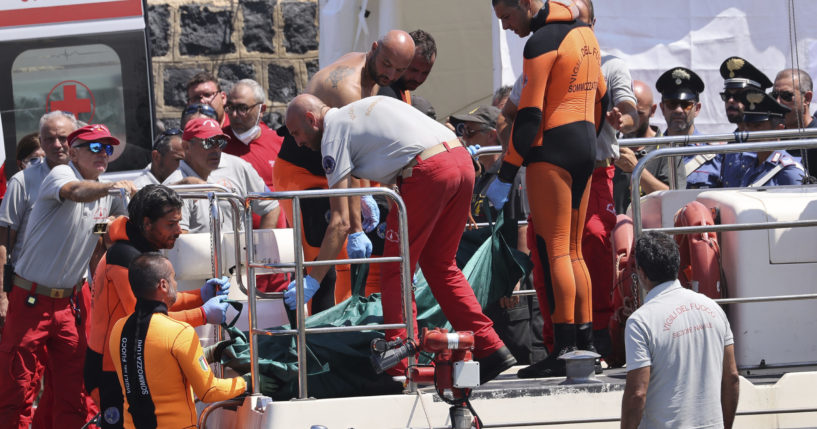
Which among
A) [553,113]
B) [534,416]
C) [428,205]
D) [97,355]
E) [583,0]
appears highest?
[583,0]

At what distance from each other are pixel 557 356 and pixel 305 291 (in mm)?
1285

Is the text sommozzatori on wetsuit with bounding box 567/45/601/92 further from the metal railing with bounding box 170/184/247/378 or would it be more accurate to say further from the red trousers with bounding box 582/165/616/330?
the metal railing with bounding box 170/184/247/378

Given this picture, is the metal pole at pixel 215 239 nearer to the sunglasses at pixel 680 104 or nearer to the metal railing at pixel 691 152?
the metal railing at pixel 691 152

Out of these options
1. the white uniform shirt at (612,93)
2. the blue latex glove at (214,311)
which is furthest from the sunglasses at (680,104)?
the blue latex glove at (214,311)

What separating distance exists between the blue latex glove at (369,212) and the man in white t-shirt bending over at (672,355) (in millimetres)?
1808

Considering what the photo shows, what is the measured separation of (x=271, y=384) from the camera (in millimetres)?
6043

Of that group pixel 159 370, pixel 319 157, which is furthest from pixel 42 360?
pixel 159 370

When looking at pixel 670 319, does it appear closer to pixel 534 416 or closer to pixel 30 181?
pixel 534 416

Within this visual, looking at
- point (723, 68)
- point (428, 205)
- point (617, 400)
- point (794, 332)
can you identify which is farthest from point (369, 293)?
point (723, 68)

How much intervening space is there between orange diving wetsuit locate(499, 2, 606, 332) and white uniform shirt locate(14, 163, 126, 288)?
300 cm

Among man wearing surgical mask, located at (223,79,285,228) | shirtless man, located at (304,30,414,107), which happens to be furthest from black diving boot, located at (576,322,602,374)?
man wearing surgical mask, located at (223,79,285,228)

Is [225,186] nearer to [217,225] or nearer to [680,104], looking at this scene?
[217,225]

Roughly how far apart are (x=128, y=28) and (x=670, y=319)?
572cm

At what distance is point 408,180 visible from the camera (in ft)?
20.2
